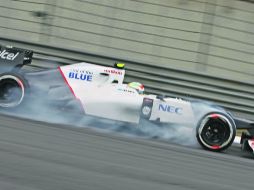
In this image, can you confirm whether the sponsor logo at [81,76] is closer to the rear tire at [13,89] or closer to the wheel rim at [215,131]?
the rear tire at [13,89]

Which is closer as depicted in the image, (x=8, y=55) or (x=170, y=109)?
(x=170, y=109)

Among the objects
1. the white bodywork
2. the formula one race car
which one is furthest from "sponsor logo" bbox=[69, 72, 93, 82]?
the white bodywork

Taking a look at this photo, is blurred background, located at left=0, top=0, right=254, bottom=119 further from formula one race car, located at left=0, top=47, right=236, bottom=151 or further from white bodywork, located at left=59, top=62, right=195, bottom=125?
Result: white bodywork, located at left=59, top=62, right=195, bottom=125

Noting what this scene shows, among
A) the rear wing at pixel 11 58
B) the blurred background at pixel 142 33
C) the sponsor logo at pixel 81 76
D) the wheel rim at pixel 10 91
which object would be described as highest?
the blurred background at pixel 142 33

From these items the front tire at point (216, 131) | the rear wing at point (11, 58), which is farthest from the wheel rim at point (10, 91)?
the front tire at point (216, 131)

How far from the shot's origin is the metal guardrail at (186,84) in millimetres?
11062

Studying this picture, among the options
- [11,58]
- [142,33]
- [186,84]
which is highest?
[142,33]

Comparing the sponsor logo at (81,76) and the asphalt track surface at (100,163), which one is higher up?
the sponsor logo at (81,76)

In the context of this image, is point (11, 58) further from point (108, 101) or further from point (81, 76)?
point (108, 101)

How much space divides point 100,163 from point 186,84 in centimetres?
556

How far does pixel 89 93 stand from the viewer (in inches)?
352

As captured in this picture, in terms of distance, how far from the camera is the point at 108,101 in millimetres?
8852

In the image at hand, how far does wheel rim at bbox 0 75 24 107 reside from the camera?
8.97 meters

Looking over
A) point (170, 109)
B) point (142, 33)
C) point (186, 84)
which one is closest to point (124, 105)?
point (170, 109)
